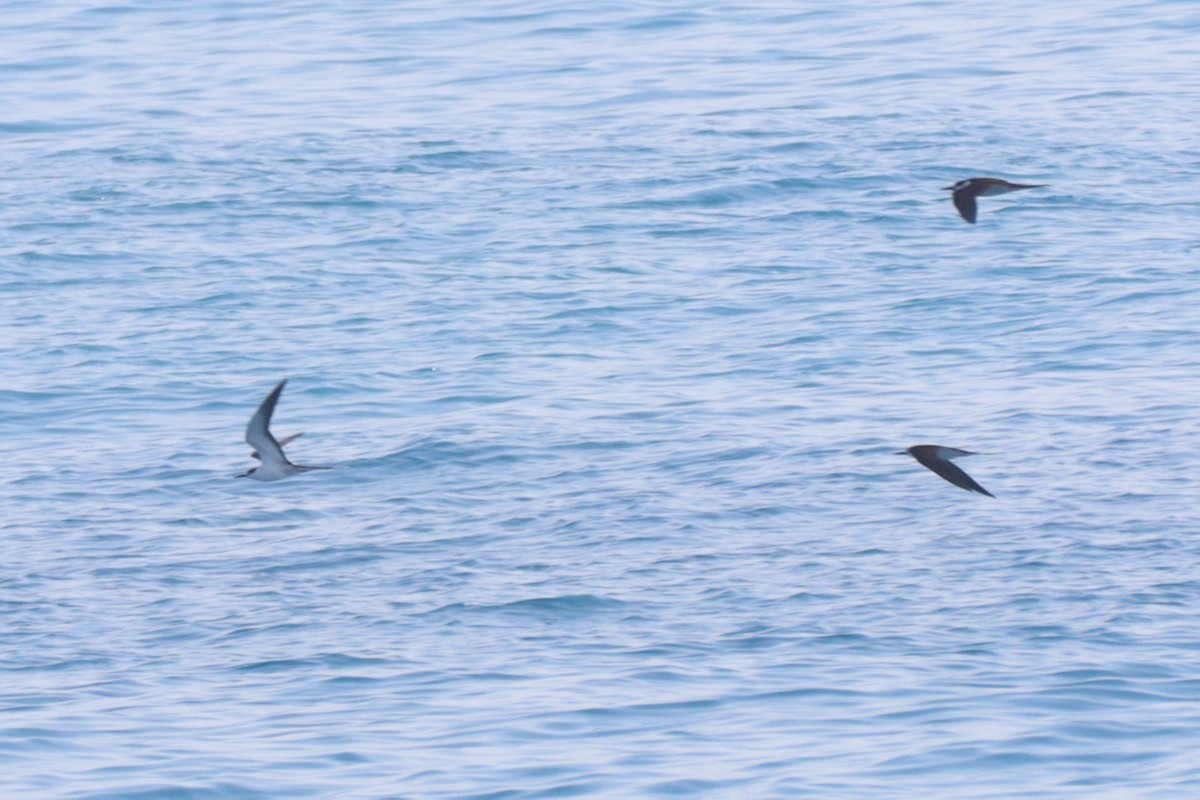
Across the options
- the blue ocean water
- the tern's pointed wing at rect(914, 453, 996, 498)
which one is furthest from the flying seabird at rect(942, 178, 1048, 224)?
the tern's pointed wing at rect(914, 453, 996, 498)

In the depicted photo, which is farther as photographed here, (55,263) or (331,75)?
(331,75)

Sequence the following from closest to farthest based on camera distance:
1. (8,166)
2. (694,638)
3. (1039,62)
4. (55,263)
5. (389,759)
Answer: (389,759)
(694,638)
(55,263)
(8,166)
(1039,62)

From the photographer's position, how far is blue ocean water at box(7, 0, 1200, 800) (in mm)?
12305

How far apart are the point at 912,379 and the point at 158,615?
7.85 metres

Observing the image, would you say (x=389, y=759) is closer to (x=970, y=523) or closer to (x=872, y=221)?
(x=970, y=523)

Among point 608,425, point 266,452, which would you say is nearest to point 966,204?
point 608,425

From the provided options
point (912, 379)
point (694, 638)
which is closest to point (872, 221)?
point (912, 379)

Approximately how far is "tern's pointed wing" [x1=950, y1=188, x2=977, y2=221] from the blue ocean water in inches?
96.7

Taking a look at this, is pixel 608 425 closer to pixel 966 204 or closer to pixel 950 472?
pixel 966 204

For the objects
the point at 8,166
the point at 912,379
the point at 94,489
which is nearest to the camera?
the point at 94,489

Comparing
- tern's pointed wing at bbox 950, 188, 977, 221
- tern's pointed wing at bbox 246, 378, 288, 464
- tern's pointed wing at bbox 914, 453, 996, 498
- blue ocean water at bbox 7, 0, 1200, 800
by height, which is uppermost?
tern's pointed wing at bbox 950, 188, 977, 221

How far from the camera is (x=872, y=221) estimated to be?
80.6 feet

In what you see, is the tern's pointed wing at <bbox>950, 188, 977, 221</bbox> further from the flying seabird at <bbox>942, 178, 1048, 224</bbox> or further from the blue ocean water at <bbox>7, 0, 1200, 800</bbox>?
the blue ocean water at <bbox>7, 0, 1200, 800</bbox>

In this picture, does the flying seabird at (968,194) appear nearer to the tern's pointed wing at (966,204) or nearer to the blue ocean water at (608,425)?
the tern's pointed wing at (966,204)
